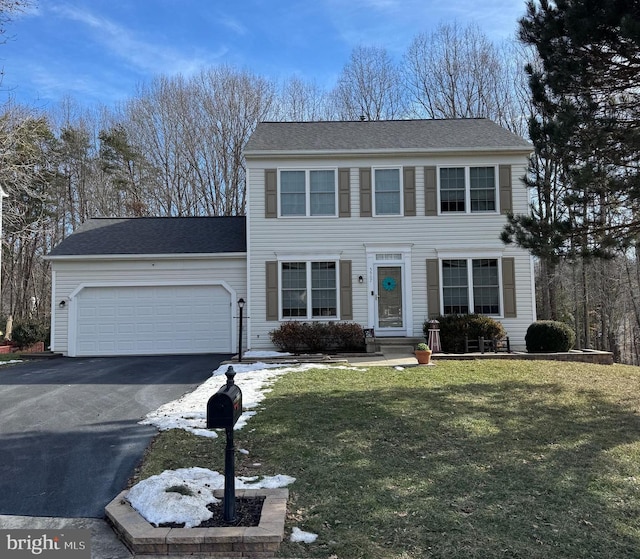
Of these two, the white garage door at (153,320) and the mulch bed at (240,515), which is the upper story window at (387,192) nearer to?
the white garage door at (153,320)

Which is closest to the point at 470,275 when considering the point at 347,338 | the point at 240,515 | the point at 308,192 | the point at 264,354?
the point at 347,338

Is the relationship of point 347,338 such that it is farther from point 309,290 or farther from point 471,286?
point 471,286

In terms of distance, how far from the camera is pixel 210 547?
2.90 m

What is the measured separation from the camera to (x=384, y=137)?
1385 centimetres

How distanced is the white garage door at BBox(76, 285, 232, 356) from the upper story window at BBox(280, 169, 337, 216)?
3.21m

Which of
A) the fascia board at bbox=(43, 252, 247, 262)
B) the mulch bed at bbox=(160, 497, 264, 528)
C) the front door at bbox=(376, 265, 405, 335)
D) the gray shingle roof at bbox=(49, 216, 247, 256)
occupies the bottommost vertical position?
the mulch bed at bbox=(160, 497, 264, 528)

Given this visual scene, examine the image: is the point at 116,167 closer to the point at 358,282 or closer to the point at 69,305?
the point at 69,305

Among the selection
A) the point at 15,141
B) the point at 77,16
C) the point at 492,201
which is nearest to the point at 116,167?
the point at 15,141

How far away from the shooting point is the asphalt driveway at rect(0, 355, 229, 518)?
12.2ft

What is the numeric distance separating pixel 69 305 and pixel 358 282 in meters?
8.33

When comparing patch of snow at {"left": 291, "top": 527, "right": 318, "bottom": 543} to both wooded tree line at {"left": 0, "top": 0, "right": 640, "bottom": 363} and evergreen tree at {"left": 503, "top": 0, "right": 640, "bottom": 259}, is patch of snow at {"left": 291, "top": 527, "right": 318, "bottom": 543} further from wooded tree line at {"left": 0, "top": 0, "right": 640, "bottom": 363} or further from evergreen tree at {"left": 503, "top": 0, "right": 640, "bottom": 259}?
wooded tree line at {"left": 0, "top": 0, "right": 640, "bottom": 363}

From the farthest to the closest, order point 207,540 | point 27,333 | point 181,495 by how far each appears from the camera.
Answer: point 27,333
point 181,495
point 207,540

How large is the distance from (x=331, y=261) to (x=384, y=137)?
13.7 ft

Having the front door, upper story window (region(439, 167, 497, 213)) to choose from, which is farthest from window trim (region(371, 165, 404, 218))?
the front door
